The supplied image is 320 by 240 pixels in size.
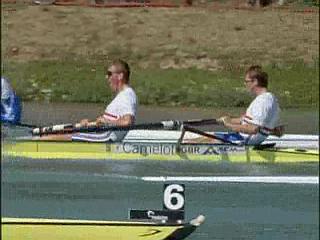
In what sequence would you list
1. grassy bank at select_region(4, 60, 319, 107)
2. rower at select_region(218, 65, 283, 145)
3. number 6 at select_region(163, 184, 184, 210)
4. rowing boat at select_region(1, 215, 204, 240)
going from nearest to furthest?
number 6 at select_region(163, 184, 184, 210), rowing boat at select_region(1, 215, 204, 240), rower at select_region(218, 65, 283, 145), grassy bank at select_region(4, 60, 319, 107)

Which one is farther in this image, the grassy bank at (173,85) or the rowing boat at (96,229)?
the grassy bank at (173,85)

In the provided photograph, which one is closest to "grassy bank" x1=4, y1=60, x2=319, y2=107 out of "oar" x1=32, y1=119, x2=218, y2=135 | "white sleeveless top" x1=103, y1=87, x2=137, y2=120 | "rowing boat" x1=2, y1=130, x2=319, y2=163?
"white sleeveless top" x1=103, y1=87, x2=137, y2=120

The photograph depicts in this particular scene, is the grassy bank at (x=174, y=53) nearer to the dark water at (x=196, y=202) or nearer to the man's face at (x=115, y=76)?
the man's face at (x=115, y=76)

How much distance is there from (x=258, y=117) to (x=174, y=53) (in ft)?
21.5

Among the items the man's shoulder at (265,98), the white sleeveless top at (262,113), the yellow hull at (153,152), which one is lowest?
the yellow hull at (153,152)

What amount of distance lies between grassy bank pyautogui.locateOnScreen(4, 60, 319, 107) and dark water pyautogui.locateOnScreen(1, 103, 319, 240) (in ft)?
16.7

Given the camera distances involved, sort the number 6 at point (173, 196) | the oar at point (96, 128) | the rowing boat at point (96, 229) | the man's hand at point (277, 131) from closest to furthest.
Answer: the number 6 at point (173, 196)
the rowing boat at point (96, 229)
the oar at point (96, 128)
the man's hand at point (277, 131)

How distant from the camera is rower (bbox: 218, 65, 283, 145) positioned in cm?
660

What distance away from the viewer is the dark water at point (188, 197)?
4.17 metres

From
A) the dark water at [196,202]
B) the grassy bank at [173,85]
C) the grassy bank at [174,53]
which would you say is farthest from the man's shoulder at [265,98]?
the grassy bank at [173,85]

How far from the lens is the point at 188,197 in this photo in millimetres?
4609

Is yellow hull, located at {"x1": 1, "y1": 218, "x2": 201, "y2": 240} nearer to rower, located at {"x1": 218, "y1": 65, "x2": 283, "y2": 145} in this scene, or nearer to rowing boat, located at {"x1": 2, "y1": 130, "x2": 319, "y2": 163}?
rowing boat, located at {"x1": 2, "y1": 130, "x2": 319, "y2": 163}

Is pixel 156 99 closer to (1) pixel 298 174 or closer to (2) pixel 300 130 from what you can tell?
(2) pixel 300 130

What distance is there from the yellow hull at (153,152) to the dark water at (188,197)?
0.41m
